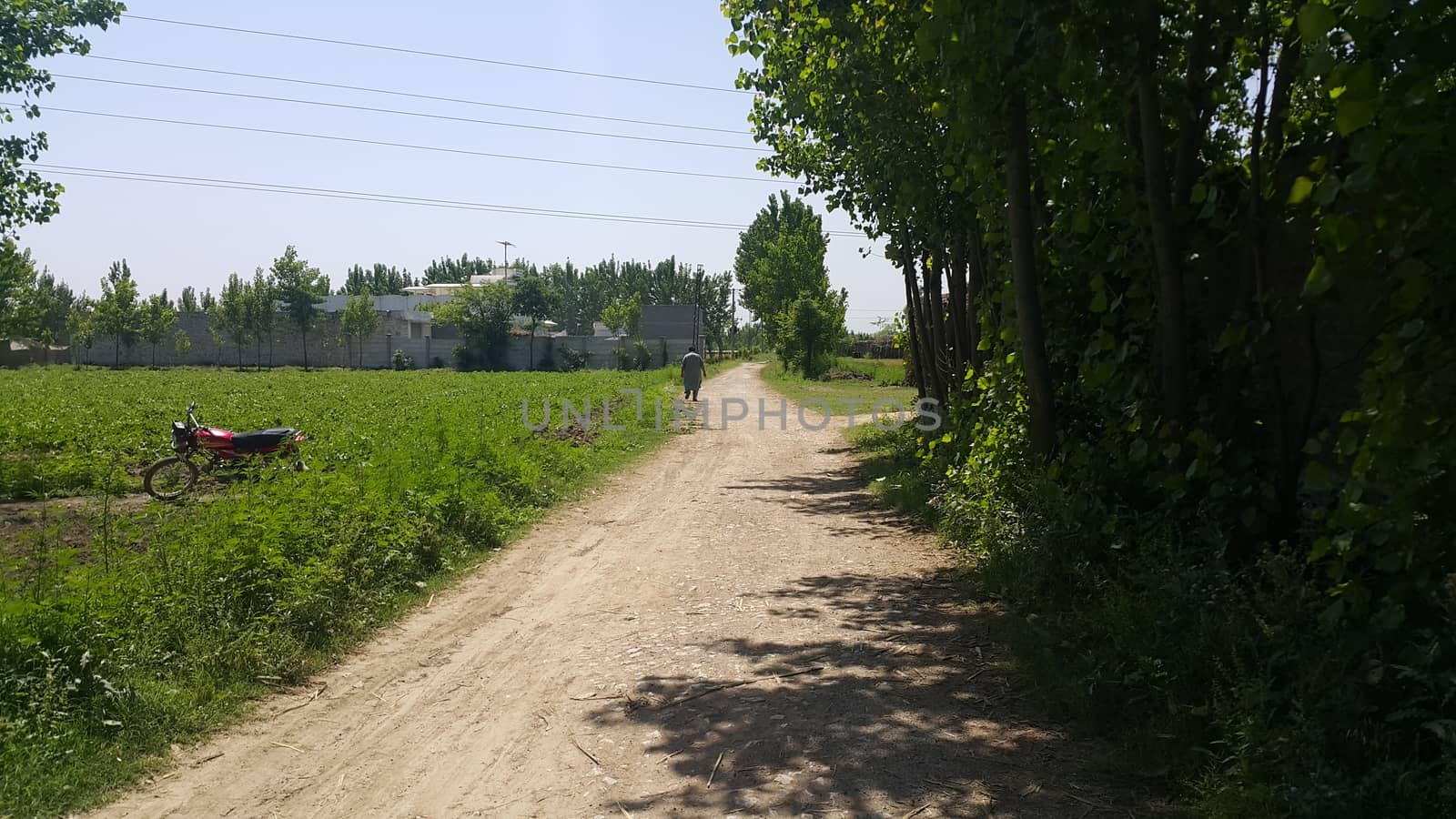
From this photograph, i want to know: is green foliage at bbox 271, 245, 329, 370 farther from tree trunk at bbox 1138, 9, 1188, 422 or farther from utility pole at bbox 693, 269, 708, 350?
tree trunk at bbox 1138, 9, 1188, 422

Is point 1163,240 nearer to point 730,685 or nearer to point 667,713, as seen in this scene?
point 730,685

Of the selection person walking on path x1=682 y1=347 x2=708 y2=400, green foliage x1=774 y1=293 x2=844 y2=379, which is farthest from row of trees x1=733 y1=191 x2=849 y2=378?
person walking on path x1=682 y1=347 x2=708 y2=400

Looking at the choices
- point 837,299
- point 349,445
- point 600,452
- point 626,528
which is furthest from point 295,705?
point 837,299

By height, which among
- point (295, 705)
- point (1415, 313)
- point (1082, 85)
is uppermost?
point (1082, 85)

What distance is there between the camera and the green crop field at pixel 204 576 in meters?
4.84

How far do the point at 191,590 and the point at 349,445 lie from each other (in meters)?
7.07

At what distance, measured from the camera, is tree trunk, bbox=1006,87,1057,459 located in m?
7.64

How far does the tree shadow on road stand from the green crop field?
231cm

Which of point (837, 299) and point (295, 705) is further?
point (837, 299)

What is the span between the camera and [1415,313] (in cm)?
404

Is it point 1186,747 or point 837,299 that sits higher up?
point 837,299

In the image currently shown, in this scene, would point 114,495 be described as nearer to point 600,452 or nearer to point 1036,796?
point 600,452

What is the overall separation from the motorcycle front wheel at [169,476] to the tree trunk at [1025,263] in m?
10.3

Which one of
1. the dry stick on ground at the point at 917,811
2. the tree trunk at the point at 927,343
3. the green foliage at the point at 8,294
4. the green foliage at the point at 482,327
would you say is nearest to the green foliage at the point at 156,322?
the green foliage at the point at 482,327
